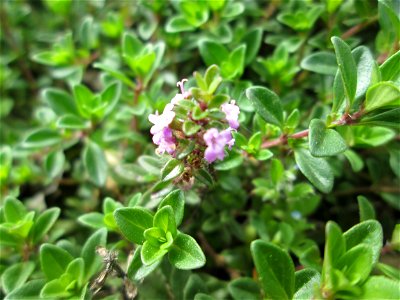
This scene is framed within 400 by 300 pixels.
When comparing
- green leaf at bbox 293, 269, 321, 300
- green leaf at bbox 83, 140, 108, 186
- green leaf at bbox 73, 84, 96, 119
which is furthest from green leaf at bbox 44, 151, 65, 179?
green leaf at bbox 293, 269, 321, 300

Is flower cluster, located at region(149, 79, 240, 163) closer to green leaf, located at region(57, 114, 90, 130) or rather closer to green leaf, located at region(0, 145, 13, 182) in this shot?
green leaf, located at region(57, 114, 90, 130)

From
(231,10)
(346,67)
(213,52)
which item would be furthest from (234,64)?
(346,67)

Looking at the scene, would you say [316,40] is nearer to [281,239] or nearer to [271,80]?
[271,80]

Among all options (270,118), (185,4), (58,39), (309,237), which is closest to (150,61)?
(185,4)

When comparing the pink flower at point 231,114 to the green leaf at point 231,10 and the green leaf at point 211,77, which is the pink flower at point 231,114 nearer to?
the green leaf at point 211,77

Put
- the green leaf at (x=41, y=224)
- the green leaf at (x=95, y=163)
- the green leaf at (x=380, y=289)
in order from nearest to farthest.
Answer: the green leaf at (x=380, y=289), the green leaf at (x=41, y=224), the green leaf at (x=95, y=163)

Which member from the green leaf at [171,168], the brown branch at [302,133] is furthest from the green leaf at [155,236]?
the brown branch at [302,133]
